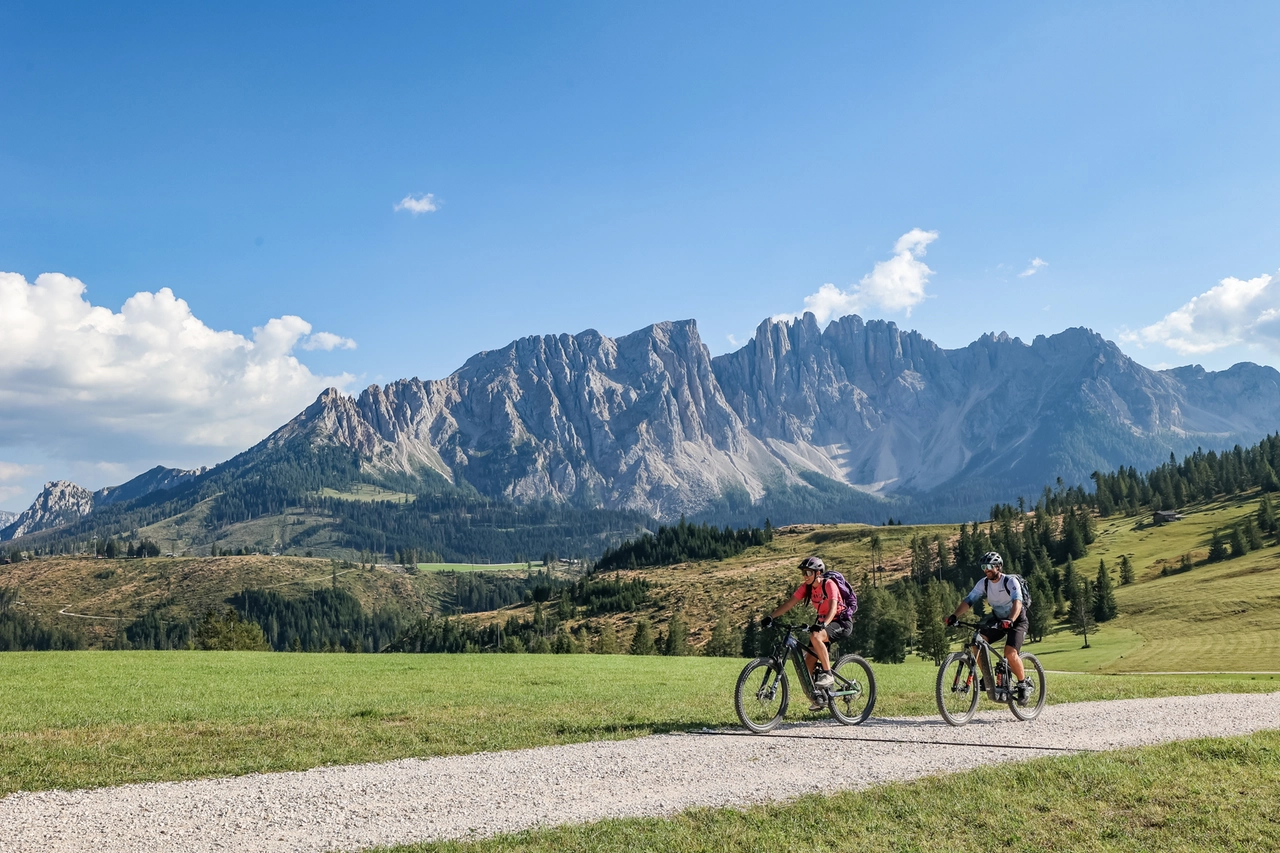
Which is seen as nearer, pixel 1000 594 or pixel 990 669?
pixel 990 669

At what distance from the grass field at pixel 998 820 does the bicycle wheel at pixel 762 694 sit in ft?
17.8

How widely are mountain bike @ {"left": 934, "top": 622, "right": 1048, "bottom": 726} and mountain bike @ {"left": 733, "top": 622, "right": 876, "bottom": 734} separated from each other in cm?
178

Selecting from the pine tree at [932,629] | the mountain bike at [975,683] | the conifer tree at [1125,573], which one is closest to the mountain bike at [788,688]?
the mountain bike at [975,683]

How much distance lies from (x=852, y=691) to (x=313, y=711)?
46.3ft

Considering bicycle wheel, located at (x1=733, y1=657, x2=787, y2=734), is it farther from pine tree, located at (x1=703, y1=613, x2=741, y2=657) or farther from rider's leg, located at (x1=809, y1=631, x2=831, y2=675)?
pine tree, located at (x1=703, y1=613, x2=741, y2=657)

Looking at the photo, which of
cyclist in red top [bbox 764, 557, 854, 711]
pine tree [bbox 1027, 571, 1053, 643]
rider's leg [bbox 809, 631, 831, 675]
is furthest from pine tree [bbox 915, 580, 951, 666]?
rider's leg [bbox 809, 631, 831, 675]

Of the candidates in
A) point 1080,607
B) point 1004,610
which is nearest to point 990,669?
point 1004,610

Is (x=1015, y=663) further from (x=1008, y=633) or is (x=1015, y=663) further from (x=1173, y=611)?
(x=1173, y=611)

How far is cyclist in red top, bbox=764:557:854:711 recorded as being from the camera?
1811 cm

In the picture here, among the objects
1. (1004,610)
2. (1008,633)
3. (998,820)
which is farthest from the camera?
(1008,633)

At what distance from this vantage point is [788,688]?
17969 mm

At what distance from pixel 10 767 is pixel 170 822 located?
17.3 ft

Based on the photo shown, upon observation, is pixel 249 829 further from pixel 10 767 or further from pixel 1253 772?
pixel 1253 772

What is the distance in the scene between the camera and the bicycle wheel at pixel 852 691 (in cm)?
1841
